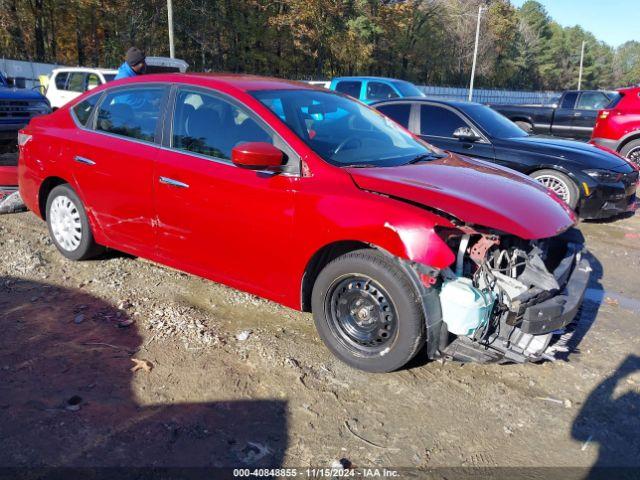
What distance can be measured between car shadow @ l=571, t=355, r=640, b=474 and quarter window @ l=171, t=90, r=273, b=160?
255 cm

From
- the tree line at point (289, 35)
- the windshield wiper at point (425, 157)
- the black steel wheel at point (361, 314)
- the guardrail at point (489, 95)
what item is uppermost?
the tree line at point (289, 35)

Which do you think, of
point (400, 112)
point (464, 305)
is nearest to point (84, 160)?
point (464, 305)

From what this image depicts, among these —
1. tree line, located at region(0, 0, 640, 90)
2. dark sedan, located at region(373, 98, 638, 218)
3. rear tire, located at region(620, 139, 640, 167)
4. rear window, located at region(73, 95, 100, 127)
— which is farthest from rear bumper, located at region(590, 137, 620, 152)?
tree line, located at region(0, 0, 640, 90)

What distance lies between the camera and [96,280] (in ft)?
15.4

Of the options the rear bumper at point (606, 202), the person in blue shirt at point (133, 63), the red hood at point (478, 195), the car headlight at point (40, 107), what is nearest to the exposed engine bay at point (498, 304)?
the red hood at point (478, 195)

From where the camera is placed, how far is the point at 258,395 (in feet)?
10.3

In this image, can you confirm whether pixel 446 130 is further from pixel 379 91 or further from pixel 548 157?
pixel 379 91

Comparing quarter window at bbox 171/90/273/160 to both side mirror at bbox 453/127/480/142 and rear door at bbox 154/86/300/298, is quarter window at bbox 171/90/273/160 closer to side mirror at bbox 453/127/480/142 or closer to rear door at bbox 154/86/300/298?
rear door at bbox 154/86/300/298

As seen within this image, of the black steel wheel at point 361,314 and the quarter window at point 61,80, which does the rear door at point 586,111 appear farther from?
the quarter window at point 61,80

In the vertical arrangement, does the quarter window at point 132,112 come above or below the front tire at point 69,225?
above

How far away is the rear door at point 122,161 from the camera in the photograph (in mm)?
4203

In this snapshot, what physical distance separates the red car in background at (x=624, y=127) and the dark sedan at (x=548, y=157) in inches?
125

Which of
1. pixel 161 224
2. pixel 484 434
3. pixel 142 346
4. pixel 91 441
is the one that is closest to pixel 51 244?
pixel 161 224

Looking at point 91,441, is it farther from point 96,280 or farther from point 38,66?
point 38,66
